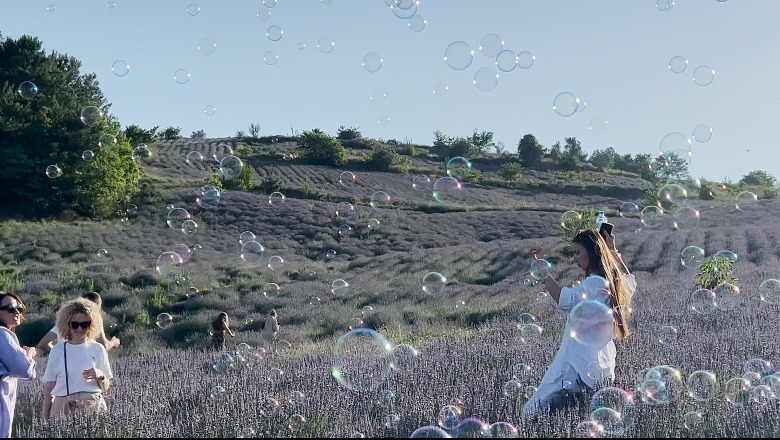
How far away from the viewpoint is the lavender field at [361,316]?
4227 millimetres

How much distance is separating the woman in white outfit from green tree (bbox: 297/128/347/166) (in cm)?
6083

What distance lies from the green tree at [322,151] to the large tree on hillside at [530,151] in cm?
2335

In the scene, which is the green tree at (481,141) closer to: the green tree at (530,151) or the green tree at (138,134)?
the green tree at (530,151)

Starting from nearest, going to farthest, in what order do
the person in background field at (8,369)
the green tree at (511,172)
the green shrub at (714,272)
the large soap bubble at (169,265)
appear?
the person in background field at (8,369)
the green shrub at (714,272)
the large soap bubble at (169,265)
the green tree at (511,172)

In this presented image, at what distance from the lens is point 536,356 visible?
20.9 ft

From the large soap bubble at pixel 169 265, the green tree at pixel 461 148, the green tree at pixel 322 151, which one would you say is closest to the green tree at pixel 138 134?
the green tree at pixel 322 151

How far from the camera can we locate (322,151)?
221 ft

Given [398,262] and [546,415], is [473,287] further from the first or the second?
[546,415]

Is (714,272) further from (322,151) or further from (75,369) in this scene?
(322,151)

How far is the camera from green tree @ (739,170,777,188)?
251 ft

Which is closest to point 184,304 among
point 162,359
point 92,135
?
point 162,359

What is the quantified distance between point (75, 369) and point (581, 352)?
3.40 meters

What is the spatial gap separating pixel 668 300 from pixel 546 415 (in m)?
7.59

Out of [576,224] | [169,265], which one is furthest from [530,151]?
[169,265]
